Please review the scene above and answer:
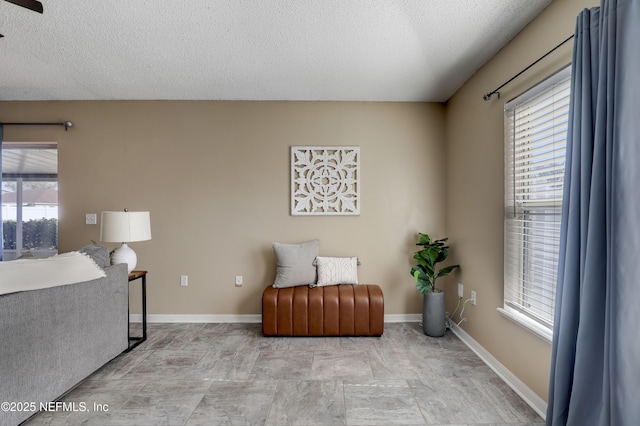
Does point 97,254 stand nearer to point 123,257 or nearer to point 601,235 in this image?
point 123,257

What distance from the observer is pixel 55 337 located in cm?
186

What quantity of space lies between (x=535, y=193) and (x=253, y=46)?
2345 millimetres

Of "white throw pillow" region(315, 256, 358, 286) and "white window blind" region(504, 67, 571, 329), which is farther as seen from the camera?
"white throw pillow" region(315, 256, 358, 286)

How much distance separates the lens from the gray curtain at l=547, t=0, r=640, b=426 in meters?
1.16

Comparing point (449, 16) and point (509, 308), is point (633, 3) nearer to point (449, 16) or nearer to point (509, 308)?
point (449, 16)

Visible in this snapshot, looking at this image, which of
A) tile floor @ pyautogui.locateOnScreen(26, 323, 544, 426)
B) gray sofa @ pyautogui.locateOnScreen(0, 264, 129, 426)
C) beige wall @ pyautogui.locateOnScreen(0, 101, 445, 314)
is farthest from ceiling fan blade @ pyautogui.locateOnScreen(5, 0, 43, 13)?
tile floor @ pyautogui.locateOnScreen(26, 323, 544, 426)

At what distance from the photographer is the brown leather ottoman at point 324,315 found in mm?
2959

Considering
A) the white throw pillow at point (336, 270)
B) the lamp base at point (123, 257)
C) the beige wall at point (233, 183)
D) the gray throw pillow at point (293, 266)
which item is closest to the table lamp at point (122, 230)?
the lamp base at point (123, 257)

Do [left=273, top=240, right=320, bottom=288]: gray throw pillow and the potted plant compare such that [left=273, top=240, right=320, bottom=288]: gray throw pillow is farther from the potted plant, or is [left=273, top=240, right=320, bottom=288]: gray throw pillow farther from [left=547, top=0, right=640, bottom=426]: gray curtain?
Answer: [left=547, top=0, right=640, bottom=426]: gray curtain

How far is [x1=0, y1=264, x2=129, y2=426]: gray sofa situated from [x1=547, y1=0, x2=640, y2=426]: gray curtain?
2875 millimetres

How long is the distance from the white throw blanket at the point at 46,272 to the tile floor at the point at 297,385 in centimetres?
83

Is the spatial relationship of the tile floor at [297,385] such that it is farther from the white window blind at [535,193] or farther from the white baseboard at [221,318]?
the white window blind at [535,193]

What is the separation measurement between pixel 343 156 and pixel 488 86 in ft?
5.09

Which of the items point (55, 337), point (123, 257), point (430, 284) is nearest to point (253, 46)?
point (123, 257)
